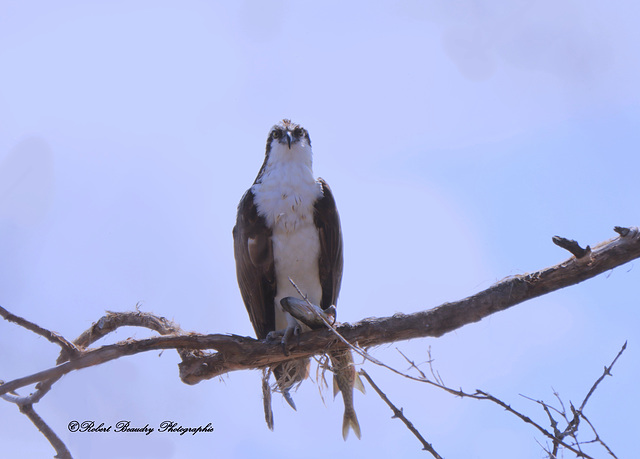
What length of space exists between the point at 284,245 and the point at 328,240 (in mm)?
330

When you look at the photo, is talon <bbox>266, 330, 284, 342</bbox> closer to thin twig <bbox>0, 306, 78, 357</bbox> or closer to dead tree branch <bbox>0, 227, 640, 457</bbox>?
dead tree branch <bbox>0, 227, 640, 457</bbox>

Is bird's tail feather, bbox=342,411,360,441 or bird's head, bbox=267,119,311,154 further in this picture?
bird's head, bbox=267,119,311,154

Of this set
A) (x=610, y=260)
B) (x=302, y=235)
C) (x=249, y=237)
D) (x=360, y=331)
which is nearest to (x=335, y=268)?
(x=302, y=235)

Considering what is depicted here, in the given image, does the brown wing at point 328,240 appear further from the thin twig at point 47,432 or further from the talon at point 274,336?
the thin twig at point 47,432

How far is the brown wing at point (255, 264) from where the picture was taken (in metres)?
4.47

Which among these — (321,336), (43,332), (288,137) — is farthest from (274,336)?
(288,137)

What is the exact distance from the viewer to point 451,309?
3467 millimetres

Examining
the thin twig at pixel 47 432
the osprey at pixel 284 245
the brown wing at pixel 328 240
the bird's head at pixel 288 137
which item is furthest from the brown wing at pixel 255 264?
the thin twig at pixel 47 432

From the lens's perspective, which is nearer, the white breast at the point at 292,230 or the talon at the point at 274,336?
the talon at the point at 274,336

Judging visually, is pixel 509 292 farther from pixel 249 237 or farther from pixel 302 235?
pixel 249 237

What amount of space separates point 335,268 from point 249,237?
0.67 metres

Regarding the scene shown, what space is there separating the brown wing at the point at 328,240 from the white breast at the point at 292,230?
0.13 feet

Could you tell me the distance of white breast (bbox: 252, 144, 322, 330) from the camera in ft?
14.6

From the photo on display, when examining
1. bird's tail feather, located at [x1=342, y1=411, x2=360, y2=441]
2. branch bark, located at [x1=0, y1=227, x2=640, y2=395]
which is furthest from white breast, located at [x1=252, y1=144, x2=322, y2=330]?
bird's tail feather, located at [x1=342, y1=411, x2=360, y2=441]
